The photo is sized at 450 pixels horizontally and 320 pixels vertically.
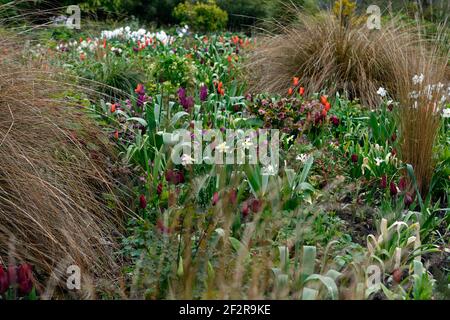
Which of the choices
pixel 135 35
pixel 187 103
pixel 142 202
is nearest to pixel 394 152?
pixel 187 103

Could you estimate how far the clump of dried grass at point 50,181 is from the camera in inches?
122

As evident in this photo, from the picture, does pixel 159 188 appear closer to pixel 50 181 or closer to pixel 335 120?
pixel 50 181

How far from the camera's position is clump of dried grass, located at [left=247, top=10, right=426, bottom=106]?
20.0ft

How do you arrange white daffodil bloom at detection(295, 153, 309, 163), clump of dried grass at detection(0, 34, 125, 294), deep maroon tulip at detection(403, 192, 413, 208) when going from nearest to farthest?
clump of dried grass at detection(0, 34, 125, 294)
deep maroon tulip at detection(403, 192, 413, 208)
white daffodil bloom at detection(295, 153, 309, 163)

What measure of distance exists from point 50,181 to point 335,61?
365cm

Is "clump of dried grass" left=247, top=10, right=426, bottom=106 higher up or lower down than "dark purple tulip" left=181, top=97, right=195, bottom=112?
higher up

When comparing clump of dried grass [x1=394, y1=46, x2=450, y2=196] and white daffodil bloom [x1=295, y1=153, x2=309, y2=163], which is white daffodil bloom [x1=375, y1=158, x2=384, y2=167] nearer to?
clump of dried grass [x1=394, y1=46, x2=450, y2=196]

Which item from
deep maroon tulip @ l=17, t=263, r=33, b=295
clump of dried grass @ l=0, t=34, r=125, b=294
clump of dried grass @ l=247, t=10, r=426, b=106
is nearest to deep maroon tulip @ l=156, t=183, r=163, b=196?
clump of dried grass @ l=0, t=34, r=125, b=294

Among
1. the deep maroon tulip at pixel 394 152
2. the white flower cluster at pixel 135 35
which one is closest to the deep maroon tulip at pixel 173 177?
the deep maroon tulip at pixel 394 152

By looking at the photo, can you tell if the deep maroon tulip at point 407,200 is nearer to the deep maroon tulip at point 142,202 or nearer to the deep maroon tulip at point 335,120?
the deep maroon tulip at point 335,120

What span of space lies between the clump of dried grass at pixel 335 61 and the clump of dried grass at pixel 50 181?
8.86ft

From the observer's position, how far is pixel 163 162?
4.16 m

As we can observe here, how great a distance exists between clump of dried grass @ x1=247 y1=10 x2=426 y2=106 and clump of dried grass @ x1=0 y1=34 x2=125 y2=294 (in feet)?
8.86

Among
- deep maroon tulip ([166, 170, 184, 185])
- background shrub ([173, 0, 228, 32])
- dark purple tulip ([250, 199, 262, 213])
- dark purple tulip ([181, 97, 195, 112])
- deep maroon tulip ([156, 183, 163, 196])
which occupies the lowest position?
dark purple tulip ([250, 199, 262, 213])
